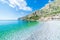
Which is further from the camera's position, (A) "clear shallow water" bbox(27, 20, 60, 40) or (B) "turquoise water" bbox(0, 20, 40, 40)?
(B) "turquoise water" bbox(0, 20, 40, 40)

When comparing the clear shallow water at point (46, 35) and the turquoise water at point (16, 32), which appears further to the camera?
Result: the turquoise water at point (16, 32)

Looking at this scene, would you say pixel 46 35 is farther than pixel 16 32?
No

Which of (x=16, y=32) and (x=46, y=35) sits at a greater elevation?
(x=46, y=35)
